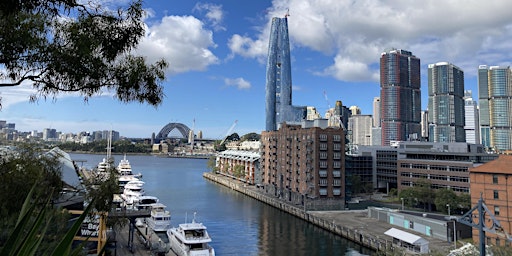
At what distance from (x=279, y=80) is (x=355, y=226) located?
110885 mm

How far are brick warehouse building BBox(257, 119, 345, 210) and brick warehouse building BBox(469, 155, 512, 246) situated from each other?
16422mm

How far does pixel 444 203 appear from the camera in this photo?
38844 mm

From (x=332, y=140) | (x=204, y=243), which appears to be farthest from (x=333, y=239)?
(x=332, y=140)

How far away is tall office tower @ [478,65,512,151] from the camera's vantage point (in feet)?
429

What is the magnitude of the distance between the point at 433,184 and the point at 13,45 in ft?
164

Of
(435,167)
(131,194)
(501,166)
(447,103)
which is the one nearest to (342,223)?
(501,166)

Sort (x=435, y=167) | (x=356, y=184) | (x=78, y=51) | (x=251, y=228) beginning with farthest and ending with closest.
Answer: (x=356, y=184) → (x=435, y=167) → (x=251, y=228) → (x=78, y=51)

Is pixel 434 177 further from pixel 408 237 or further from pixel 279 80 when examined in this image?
pixel 279 80

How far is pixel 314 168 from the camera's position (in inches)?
1622

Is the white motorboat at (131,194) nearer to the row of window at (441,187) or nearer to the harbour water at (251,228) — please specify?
the harbour water at (251,228)

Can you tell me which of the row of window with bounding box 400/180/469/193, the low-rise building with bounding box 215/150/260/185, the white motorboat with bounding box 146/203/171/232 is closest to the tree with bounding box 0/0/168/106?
the white motorboat with bounding box 146/203/171/232

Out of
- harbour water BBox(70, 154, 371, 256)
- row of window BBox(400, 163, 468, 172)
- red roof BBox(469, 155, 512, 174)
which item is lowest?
harbour water BBox(70, 154, 371, 256)

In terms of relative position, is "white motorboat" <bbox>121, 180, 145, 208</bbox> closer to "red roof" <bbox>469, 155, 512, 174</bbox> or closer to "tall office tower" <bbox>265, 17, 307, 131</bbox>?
"red roof" <bbox>469, 155, 512, 174</bbox>

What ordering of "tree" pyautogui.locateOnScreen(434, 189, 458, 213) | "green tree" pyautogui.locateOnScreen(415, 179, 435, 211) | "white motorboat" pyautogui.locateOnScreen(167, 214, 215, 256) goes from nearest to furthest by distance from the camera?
"white motorboat" pyautogui.locateOnScreen(167, 214, 215, 256) < "tree" pyautogui.locateOnScreen(434, 189, 458, 213) < "green tree" pyautogui.locateOnScreen(415, 179, 435, 211)
